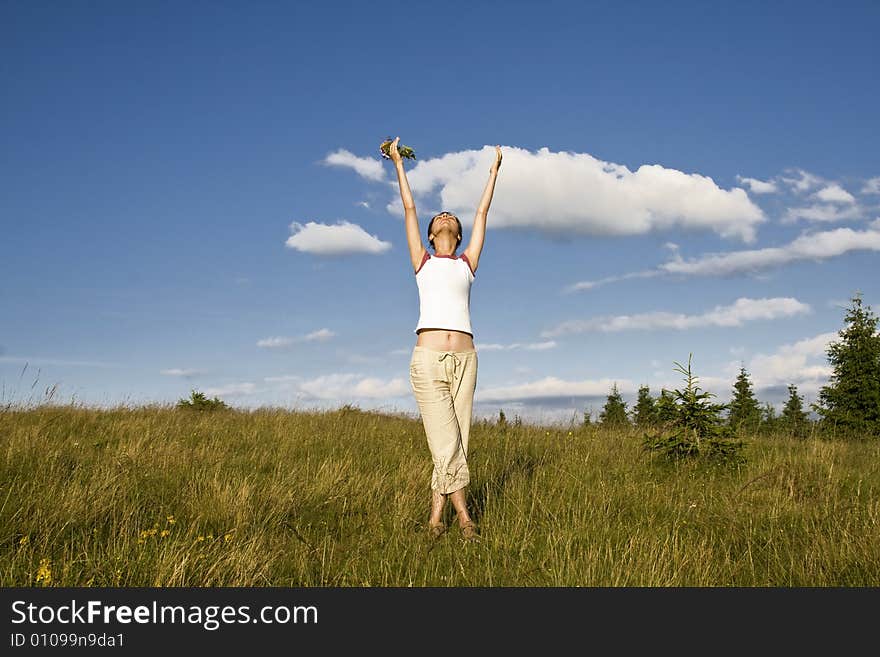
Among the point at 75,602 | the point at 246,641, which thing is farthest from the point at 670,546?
the point at 75,602

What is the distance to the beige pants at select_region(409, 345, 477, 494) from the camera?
5.49 m

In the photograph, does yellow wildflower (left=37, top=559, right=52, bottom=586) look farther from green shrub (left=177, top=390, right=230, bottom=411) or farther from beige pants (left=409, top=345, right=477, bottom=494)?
green shrub (left=177, top=390, right=230, bottom=411)

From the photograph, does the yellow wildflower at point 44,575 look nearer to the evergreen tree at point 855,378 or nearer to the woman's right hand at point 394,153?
the woman's right hand at point 394,153

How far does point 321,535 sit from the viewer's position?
562 centimetres

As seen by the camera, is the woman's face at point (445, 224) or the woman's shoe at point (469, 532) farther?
the woman's face at point (445, 224)

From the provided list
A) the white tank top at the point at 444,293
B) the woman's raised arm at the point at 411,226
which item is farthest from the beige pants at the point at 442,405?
the woman's raised arm at the point at 411,226

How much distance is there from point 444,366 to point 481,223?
1.42 metres

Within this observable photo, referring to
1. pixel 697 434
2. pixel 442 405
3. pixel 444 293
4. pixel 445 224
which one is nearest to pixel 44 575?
pixel 442 405

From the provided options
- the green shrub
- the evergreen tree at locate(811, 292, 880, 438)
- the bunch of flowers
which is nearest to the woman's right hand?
the bunch of flowers

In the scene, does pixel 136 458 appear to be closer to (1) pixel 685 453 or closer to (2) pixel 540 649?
(2) pixel 540 649

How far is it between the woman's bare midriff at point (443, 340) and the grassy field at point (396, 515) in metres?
1.58

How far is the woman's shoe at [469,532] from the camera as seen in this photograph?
5298mm

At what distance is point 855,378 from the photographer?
2222 cm

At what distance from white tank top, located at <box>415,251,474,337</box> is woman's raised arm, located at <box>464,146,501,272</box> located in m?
0.21
